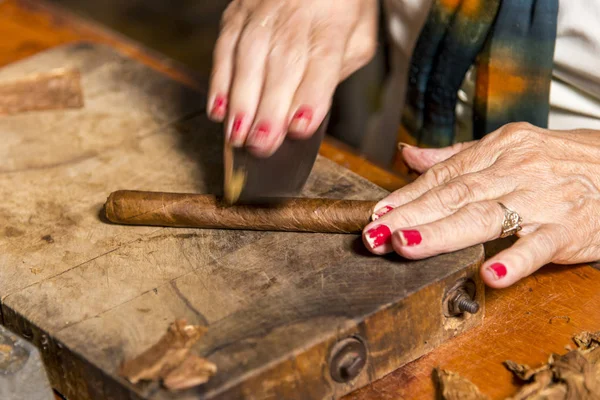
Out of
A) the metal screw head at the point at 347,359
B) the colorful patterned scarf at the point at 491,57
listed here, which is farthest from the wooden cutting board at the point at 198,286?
the colorful patterned scarf at the point at 491,57

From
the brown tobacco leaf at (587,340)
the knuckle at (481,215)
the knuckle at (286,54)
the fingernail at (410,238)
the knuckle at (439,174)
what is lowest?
the brown tobacco leaf at (587,340)

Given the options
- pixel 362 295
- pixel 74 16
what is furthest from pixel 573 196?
pixel 74 16

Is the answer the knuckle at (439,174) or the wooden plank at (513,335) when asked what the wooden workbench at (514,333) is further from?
the knuckle at (439,174)

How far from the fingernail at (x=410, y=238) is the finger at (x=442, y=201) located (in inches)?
1.5

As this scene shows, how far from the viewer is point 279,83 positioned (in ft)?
4.87

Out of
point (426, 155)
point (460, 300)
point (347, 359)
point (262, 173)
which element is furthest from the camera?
point (426, 155)

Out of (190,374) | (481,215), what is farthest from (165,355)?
(481,215)

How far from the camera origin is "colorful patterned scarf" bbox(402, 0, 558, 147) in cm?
175

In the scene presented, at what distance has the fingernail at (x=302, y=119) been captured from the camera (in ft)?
4.78

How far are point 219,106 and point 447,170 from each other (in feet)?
1.43

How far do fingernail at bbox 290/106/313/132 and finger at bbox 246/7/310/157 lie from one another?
0.05 ft

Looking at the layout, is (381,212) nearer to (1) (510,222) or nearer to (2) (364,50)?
(1) (510,222)

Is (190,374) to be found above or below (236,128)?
below

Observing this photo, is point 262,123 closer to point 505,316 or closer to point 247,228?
point 247,228
